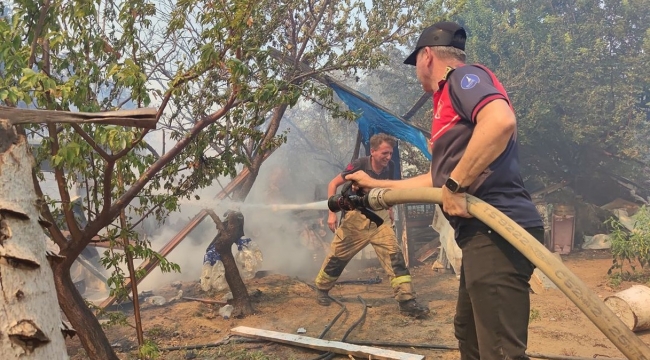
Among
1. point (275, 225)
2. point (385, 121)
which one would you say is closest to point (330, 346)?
point (385, 121)

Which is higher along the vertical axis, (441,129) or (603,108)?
(603,108)

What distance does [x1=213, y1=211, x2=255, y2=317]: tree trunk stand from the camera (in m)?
6.80

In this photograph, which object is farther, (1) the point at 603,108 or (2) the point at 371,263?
(1) the point at 603,108

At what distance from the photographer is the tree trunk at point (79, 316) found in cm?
358

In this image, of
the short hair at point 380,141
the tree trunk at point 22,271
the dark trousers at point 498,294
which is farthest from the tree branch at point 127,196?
the short hair at point 380,141

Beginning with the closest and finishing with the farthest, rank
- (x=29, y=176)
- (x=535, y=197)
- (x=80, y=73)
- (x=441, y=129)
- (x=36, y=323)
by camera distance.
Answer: (x=36, y=323), (x=29, y=176), (x=441, y=129), (x=80, y=73), (x=535, y=197)

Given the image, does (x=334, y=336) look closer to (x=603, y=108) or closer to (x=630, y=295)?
(x=630, y=295)

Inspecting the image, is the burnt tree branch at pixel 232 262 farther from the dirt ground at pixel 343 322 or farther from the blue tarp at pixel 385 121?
the blue tarp at pixel 385 121

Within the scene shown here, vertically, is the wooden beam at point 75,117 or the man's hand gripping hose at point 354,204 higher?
the wooden beam at point 75,117

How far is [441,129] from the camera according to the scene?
2.62 meters

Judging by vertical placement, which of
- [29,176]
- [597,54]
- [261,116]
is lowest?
[29,176]

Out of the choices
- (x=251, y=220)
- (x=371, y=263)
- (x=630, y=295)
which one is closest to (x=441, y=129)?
(x=630, y=295)

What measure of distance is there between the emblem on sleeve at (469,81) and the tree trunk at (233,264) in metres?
5.27

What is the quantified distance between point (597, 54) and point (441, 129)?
13909 mm
